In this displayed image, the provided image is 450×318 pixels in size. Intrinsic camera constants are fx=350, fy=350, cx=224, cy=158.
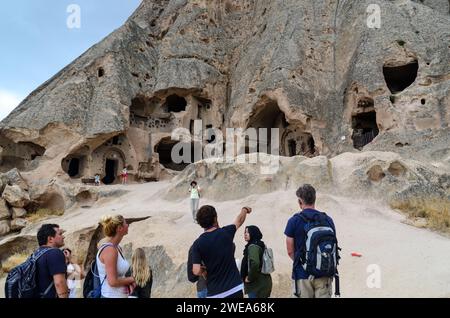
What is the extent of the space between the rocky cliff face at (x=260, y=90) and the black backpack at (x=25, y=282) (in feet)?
38.9

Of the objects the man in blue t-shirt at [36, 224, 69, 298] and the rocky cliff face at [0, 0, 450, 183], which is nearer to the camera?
the man in blue t-shirt at [36, 224, 69, 298]

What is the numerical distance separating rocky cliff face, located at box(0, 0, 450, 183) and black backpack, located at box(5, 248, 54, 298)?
11866 mm

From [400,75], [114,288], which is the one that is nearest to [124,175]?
[400,75]

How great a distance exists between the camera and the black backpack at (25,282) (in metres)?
2.60

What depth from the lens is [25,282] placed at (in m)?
2.61

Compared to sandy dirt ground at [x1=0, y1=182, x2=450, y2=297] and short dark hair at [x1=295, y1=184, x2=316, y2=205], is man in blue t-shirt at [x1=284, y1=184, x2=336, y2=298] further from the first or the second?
sandy dirt ground at [x1=0, y1=182, x2=450, y2=297]

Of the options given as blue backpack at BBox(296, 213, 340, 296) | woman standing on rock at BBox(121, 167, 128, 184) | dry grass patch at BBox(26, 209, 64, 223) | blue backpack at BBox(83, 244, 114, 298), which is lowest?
blue backpack at BBox(83, 244, 114, 298)

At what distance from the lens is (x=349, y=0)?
18.3 m

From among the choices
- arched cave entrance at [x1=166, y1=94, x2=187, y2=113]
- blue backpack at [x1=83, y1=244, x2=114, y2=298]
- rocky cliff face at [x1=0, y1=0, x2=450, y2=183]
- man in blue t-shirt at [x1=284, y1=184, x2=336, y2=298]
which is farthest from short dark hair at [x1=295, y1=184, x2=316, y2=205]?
arched cave entrance at [x1=166, y1=94, x2=187, y2=113]

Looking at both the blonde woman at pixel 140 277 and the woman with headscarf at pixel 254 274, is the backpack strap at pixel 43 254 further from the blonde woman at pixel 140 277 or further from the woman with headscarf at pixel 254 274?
the woman with headscarf at pixel 254 274

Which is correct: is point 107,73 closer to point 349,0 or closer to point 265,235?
point 349,0

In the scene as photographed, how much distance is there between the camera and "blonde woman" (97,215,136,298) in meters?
2.56

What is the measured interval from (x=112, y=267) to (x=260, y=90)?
1523 centimetres
